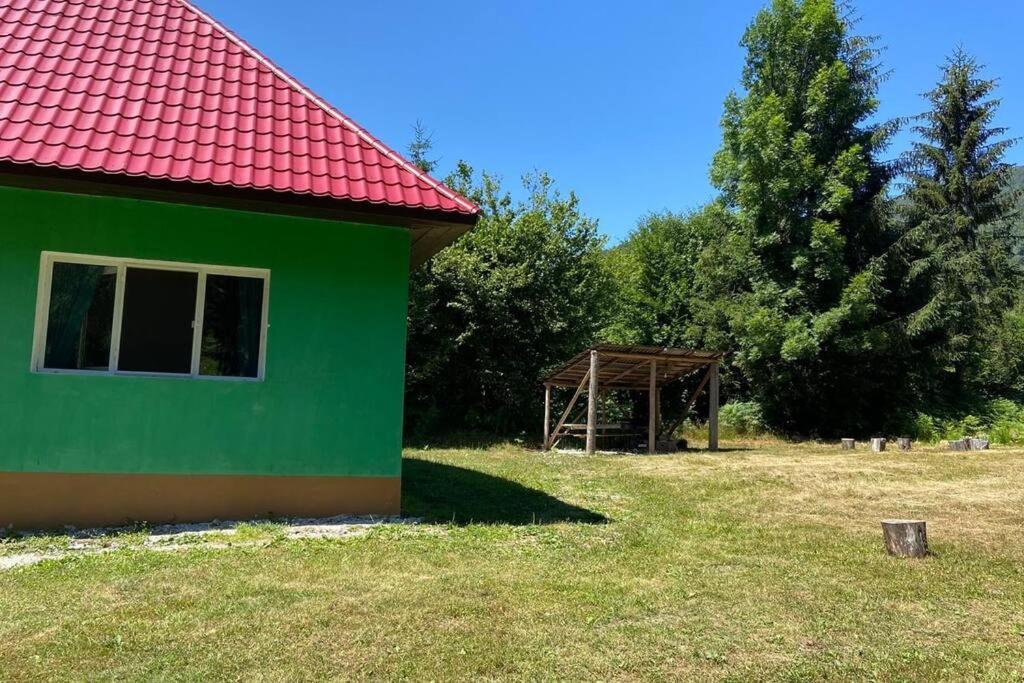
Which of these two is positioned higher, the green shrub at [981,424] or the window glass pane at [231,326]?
the window glass pane at [231,326]

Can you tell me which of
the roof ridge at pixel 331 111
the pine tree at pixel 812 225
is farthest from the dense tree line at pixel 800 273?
the roof ridge at pixel 331 111

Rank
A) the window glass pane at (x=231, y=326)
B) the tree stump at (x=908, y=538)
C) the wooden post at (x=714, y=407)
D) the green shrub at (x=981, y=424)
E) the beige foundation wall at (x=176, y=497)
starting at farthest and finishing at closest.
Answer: the green shrub at (x=981, y=424)
the wooden post at (x=714, y=407)
the window glass pane at (x=231, y=326)
the beige foundation wall at (x=176, y=497)
the tree stump at (x=908, y=538)

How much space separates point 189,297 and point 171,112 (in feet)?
6.32

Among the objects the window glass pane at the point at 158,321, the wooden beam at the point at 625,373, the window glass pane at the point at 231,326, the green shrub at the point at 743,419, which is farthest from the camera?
the green shrub at the point at 743,419

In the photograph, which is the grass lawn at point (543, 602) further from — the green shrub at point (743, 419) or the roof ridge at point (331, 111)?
the green shrub at point (743, 419)

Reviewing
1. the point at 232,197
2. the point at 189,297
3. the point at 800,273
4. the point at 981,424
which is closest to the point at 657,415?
the point at 800,273

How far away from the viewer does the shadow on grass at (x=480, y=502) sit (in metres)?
7.21

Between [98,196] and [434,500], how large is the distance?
4.76 m

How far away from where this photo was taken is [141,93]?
7.13 meters

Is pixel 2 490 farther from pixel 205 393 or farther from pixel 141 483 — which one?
pixel 205 393

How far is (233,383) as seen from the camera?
265 inches

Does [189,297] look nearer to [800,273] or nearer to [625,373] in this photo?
[625,373]

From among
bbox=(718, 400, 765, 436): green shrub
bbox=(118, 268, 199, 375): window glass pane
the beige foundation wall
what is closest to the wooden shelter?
bbox=(718, 400, 765, 436): green shrub

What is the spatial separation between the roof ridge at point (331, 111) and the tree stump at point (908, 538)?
481 centimetres
